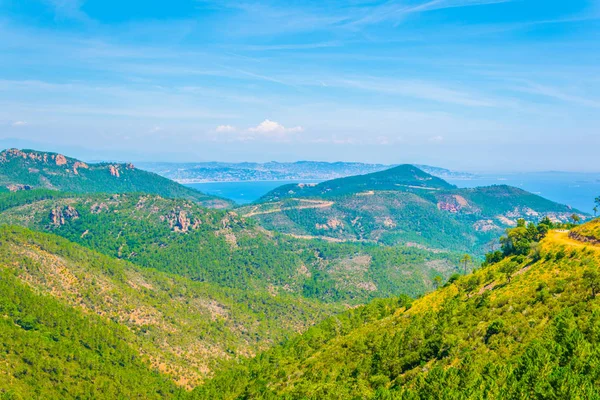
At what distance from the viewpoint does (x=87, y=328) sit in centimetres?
15212

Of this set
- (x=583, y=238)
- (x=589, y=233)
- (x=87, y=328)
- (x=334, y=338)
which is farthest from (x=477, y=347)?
(x=87, y=328)

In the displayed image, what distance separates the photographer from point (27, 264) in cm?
16525

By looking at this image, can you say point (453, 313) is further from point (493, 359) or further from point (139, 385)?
point (139, 385)

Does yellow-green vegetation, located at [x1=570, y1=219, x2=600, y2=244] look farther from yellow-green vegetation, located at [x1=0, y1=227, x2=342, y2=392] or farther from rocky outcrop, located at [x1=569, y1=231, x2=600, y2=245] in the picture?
yellow-green vegetation, located at [x1=0, y1=227, x2=342, y2=392]

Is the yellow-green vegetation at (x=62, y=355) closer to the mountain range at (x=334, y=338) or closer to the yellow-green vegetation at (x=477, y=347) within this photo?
the mountain range at (x=334, y=338)

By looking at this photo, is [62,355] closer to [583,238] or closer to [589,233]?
[583,238]

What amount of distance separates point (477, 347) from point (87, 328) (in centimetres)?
13216

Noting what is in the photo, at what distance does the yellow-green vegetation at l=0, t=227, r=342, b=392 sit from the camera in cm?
12694

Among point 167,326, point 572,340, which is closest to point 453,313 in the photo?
point 572,340

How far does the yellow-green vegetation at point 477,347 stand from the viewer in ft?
186

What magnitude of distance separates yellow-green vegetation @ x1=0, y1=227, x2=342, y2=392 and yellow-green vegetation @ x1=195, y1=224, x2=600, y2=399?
3675 cm

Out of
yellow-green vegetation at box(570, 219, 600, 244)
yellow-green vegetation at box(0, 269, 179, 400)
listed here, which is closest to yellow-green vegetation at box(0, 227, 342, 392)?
yellow-green vegetation at box(0, 269, 179, 400)

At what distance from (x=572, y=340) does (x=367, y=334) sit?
189 feet

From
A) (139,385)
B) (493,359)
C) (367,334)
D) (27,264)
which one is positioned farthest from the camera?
(27,264)
